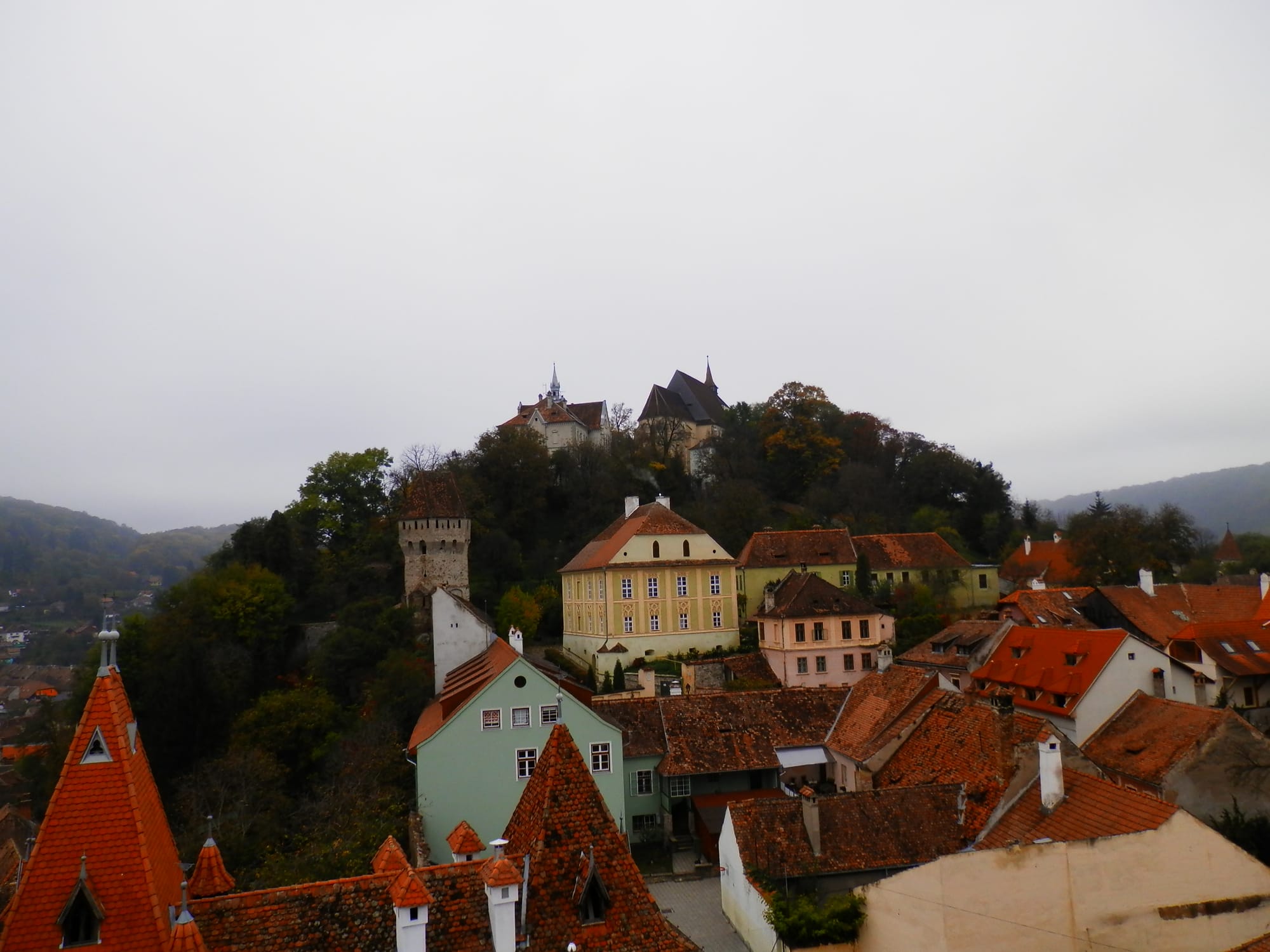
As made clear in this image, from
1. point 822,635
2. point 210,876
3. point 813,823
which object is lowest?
point 813,823

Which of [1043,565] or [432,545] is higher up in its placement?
[432,545]

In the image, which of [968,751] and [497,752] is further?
[497,752]

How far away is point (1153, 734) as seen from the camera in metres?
22.2

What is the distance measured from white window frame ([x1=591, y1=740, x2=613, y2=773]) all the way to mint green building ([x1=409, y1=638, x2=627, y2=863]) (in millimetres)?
18

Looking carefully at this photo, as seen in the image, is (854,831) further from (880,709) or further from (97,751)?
(97,751)

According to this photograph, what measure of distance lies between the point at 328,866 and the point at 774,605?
2448 cm

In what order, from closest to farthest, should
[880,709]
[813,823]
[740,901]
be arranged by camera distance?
1. [813,823]
2. [740,901]
3. [880,709]

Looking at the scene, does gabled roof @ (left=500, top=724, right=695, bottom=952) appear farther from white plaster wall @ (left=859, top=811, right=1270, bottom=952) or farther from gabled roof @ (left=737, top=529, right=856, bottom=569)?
gabled roof @ (left=737, top=529, right=856, bottom=569)

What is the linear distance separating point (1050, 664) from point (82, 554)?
115m

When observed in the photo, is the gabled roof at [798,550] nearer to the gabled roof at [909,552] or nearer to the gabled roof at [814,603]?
the gabled roof at [909,552]

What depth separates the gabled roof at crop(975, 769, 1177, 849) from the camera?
48.3 ft

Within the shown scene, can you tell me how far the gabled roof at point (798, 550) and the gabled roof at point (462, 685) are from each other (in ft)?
55.0

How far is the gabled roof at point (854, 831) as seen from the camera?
17.9 metres

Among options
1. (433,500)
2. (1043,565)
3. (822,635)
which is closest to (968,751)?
(822,635)
